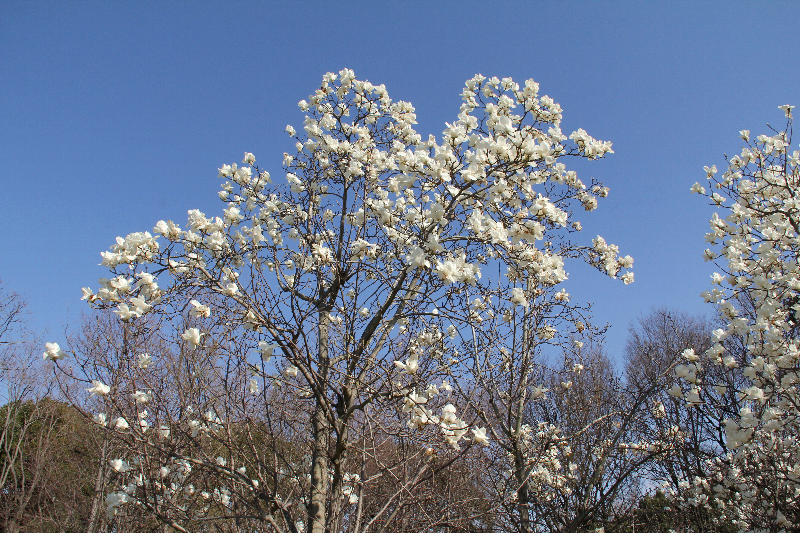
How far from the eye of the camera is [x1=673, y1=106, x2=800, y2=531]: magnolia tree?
381 centimetres

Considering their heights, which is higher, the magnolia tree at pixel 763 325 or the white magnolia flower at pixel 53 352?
the magnolia tree at pixel 763 325

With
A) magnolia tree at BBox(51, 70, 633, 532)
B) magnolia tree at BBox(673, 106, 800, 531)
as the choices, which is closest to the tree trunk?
magnolia tree at BBox(51, 70, 633, 532)

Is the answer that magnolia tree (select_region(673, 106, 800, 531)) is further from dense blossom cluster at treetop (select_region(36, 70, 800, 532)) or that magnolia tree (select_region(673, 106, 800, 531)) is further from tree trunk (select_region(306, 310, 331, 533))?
tree trunk (select_region(306, 310, 331, 533))

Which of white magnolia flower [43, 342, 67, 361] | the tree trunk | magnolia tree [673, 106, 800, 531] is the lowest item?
the tree trunk

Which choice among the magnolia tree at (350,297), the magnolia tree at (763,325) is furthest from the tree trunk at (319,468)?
the magnolia tree at (763,325)

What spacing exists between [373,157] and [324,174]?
1.97 feet

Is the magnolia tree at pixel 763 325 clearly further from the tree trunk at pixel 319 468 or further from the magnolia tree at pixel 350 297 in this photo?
the tree trunk at pixel 319 468

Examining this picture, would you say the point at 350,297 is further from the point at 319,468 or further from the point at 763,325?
the point at 763,325

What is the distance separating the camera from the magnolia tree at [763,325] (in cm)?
381

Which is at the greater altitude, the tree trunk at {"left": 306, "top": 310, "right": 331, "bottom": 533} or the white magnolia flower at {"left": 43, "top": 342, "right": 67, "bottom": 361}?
the white magnolia flower at {"left": 43, "top": 342, "right": 67, "bottom": 361}

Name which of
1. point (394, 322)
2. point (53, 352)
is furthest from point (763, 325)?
point (53, 352)

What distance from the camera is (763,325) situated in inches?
159

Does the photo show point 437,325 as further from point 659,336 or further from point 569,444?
point 659,336

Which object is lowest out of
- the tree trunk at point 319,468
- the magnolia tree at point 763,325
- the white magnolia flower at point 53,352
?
the tree trunk at point 319,468
